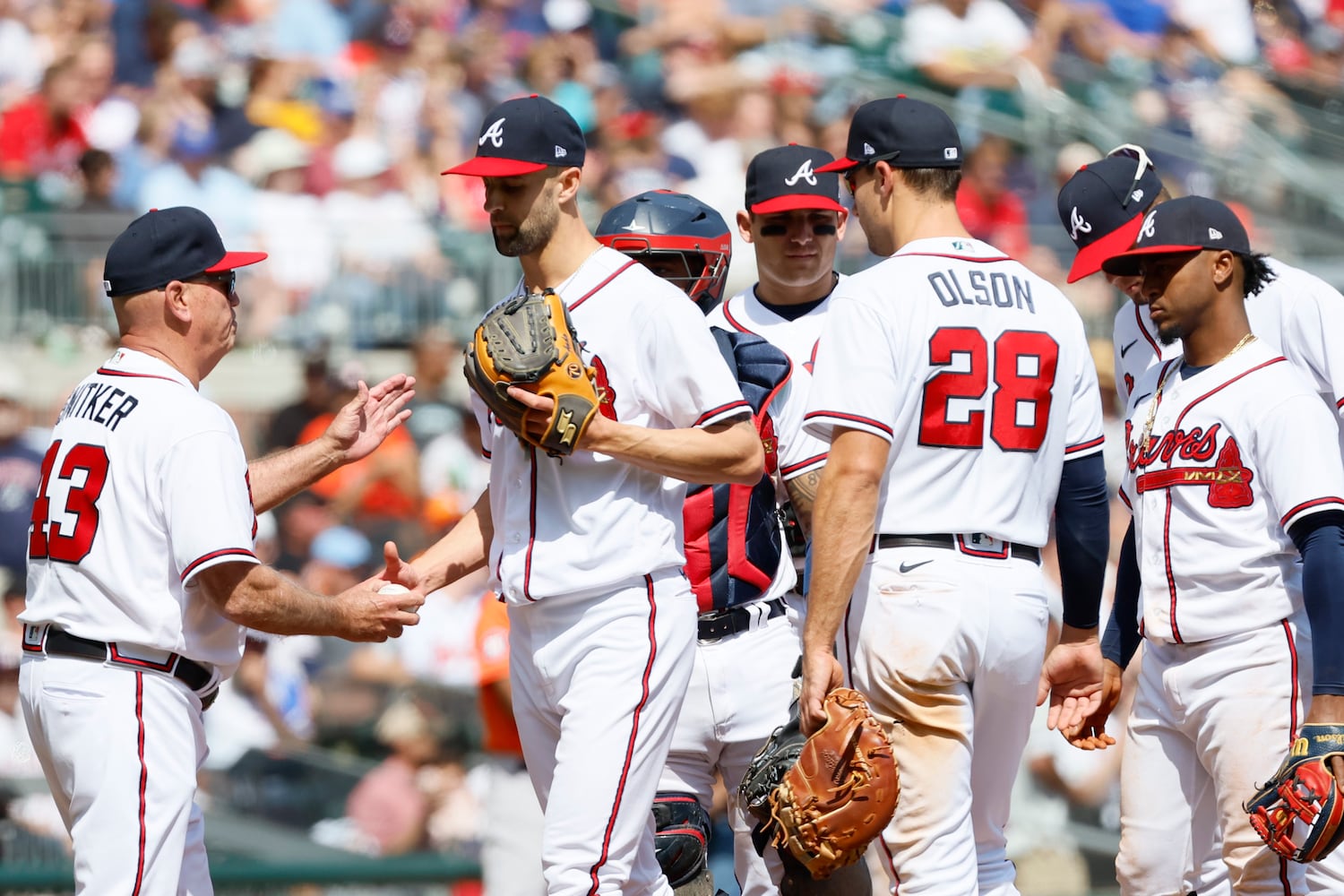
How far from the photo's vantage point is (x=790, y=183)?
480cm

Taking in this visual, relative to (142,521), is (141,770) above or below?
below

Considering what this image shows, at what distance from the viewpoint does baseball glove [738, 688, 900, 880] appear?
140 inches

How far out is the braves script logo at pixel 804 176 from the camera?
479cm

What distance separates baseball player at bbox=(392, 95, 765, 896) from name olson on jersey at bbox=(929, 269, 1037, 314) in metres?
0.57

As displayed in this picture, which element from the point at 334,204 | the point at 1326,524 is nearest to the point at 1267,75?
the point at 334,204

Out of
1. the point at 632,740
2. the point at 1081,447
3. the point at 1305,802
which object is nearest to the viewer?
the point at 1305,802

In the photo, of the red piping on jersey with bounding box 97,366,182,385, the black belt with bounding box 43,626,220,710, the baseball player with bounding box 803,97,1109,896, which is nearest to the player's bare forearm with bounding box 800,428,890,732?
the baseball player with bounding box 803,97,1109,896

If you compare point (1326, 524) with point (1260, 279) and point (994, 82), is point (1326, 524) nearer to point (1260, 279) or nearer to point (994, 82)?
point (1260, 279)

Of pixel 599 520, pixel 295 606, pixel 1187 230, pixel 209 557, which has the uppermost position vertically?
pixel 1187 230

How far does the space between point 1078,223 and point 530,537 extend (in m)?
2.05

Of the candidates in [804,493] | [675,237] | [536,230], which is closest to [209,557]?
[536,230]

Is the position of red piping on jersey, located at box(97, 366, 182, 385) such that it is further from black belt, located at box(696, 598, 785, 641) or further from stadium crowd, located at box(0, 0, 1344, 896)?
stadium crowd, located at box(0, 0, 1344, 896)

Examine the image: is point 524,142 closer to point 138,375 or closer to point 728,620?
point 138,375

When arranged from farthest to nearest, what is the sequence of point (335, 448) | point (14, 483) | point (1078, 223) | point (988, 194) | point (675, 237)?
point (988, 194) < point (14, 483) < point (1078, 223) < point (675, 237) < point (335, 448)
